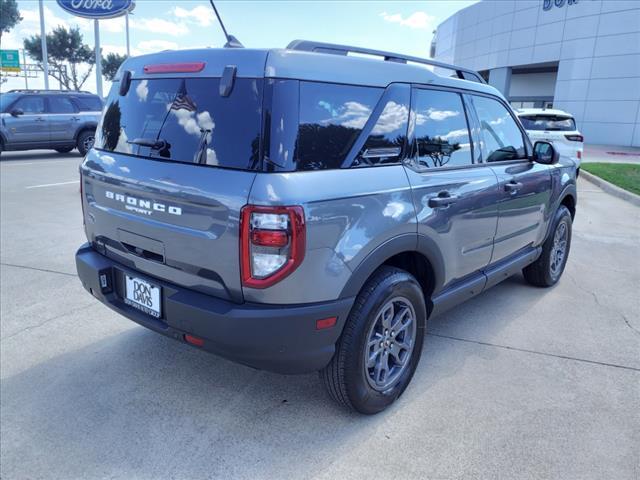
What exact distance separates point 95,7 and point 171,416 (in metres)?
30.3

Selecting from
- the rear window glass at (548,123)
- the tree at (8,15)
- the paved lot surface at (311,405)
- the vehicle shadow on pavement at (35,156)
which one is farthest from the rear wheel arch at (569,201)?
the tree at (8,15)

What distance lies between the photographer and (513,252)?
4102mm

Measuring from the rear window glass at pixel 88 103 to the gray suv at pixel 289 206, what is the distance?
13.6 m

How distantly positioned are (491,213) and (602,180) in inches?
408

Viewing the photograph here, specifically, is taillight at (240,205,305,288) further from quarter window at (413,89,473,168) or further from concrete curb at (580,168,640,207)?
concrete curb at (580,168,640,207)

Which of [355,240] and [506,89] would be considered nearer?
[355,240]

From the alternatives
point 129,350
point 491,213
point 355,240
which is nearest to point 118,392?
point 129,350

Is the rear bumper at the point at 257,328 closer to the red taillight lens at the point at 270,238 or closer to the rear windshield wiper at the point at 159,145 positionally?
the red taillight lens at the point at 270,238

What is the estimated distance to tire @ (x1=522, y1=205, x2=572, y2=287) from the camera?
473 cm

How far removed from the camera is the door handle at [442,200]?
289 centimetres

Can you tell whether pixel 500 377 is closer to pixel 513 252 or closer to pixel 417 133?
pixel 513 252

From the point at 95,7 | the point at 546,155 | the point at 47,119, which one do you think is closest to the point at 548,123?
the point at 546,155

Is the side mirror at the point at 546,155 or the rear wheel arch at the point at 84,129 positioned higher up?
the side mirror at the point at 546,155

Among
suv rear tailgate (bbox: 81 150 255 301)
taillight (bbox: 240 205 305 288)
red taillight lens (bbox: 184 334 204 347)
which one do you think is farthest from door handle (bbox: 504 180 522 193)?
red taillight lens (bbox: 184 334 204 347)
